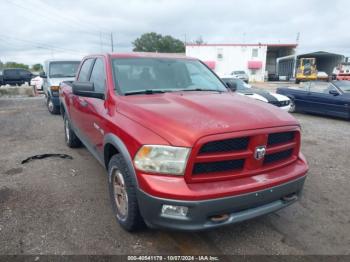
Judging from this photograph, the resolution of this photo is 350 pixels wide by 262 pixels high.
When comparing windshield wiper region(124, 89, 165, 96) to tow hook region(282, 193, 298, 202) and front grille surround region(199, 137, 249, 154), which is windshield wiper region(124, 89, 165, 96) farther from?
tow hook region(282, 193, 298, 202)

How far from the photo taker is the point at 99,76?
370 cm

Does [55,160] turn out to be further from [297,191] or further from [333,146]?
[333,146]

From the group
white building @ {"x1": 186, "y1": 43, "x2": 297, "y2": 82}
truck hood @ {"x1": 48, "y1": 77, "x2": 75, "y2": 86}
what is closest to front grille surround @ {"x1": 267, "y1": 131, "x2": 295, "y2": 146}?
truck hood @ {"x1": 48, "y1": 77, "x2": 75, "y2": 86}

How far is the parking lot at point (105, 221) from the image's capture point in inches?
106

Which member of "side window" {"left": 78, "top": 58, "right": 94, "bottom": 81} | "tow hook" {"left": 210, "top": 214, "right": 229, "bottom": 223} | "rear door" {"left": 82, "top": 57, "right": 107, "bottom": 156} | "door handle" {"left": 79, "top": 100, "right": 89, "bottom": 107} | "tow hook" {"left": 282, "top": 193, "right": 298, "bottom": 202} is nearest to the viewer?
"tow hook" {"left": 210, "top": 214, "right": 229, "bottom": 223}

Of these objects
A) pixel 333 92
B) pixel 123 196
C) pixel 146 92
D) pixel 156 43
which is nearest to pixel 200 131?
pixel 123 196

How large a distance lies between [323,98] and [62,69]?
8923 mm

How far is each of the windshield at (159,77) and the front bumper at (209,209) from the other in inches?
57.0

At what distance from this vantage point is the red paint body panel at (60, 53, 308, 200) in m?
2.22

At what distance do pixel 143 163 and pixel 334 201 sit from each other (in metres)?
2.74

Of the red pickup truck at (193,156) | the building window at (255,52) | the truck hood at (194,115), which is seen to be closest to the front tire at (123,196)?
the red pickup truck at (193,156)

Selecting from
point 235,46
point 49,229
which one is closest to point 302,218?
point 49,229

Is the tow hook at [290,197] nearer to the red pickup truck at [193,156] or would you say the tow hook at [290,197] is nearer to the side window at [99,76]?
the red pickup truck at [193,156]

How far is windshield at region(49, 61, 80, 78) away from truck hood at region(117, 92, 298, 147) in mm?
7476
